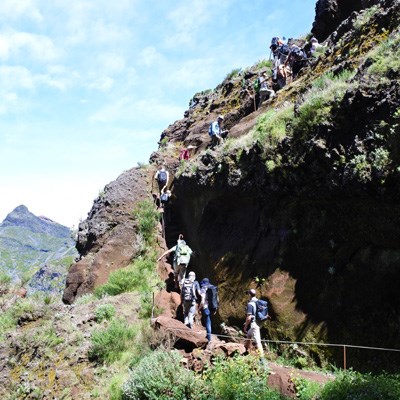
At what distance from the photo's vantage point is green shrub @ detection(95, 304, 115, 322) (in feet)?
45.1

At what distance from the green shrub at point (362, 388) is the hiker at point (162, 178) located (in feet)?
48.6

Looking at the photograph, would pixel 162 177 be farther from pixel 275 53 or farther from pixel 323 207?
pixel 323 207

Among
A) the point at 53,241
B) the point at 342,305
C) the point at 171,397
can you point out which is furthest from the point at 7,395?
the point at 53,241

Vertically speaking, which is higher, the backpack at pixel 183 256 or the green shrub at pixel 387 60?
the green shrub at pixel 387 60

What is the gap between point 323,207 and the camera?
10.7m

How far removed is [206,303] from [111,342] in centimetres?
303

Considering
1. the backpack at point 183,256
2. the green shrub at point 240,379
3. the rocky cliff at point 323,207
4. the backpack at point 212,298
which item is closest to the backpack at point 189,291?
the backpack at point 212,298

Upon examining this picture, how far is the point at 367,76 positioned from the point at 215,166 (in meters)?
6.20

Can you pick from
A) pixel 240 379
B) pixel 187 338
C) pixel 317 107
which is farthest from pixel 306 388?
pixel 317 107

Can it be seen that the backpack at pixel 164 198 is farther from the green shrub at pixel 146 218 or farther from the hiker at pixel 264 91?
the hiker at pixel 264 91

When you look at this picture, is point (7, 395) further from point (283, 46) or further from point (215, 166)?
point (283, 46)

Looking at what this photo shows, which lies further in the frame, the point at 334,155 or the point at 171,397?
the point at 334,155

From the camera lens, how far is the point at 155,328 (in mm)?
11672

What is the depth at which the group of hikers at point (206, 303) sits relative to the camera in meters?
10.1
